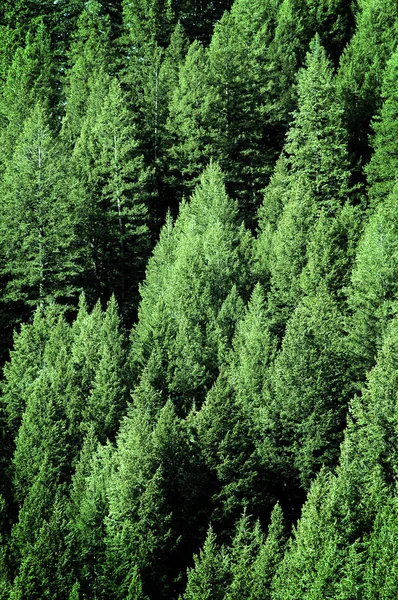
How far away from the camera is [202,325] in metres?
44.2

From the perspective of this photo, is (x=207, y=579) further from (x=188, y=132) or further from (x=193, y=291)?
(x=188, y=132)

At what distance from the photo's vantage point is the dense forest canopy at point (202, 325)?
3019 cm

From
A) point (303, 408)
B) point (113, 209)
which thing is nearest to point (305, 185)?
point (113, 209)

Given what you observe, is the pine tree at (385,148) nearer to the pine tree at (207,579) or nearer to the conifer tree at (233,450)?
the conifer tree at (233,450)

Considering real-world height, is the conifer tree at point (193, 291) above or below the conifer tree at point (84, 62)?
below

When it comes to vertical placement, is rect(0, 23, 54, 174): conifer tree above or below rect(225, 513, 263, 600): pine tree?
above

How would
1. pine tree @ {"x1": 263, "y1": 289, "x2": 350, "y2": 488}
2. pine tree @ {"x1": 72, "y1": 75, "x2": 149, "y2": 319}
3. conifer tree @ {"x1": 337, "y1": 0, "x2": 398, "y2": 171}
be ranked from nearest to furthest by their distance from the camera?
pine tree @ {"x1": 263, "y1": 289, "x2": 350, "y2": 488}, pine tree @ {"x1": 72, "y1": 75, "x2": 149, "y2": 319}, conifer tree @ {"x1": 337, "y1": 0, "x2": 398, "y2": 171}

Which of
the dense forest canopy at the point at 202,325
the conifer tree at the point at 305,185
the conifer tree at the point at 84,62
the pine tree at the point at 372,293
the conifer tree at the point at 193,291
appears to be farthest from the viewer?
the conifer tree at the point at 84,62

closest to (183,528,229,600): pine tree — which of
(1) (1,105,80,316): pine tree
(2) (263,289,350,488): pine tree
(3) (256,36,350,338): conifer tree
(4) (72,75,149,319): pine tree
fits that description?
(2) (263,289,350,488): pine tree

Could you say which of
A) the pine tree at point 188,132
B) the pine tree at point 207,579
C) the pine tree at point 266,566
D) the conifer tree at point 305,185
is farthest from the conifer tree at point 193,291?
the pine tree at point 207,579

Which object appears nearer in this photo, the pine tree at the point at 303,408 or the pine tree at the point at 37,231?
the pine tree at the point at 303,408

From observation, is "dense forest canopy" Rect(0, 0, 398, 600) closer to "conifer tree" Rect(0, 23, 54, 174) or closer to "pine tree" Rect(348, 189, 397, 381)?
"pine tree" Rect(348, 189, 397, 381)

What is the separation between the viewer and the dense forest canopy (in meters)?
30.2

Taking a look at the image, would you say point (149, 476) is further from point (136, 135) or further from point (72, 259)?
point (136, 135)
